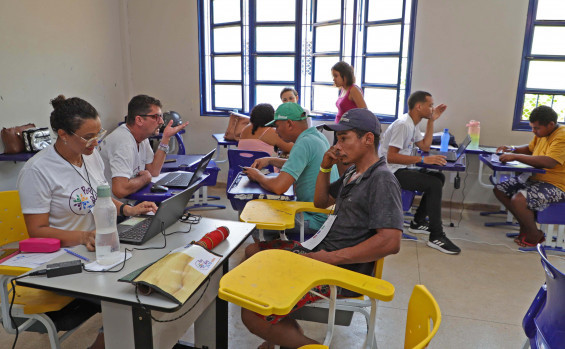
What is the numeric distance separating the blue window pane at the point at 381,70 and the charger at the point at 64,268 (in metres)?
4.52

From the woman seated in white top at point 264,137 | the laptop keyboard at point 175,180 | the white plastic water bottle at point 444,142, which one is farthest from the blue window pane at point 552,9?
the laptop keyboard at point 175,180

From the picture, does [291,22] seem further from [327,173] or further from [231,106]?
[327,173]

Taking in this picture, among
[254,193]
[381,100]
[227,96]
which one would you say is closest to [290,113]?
[254,193]

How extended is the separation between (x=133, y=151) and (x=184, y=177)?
393mm

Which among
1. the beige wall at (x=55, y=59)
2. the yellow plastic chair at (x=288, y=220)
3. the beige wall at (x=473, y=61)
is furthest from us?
Answer: the beige wall at (x=473, y=61)

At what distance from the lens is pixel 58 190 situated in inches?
72.1

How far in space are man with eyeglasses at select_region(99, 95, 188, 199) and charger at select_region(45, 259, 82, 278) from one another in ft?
3.70

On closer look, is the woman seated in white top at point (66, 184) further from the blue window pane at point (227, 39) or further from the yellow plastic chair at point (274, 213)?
the blue window pane at point (227, 39)

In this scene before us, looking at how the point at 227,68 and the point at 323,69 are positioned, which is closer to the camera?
the point at 323,69

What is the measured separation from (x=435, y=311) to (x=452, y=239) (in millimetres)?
3267

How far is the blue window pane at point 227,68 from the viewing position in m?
5.77

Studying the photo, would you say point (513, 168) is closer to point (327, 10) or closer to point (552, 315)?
point (552, 315)

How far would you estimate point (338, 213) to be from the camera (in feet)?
6.28

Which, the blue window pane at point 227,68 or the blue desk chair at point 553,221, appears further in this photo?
the blue window pane at point 227,68
